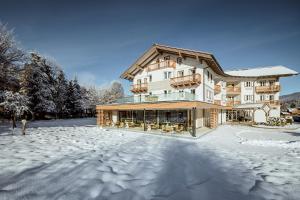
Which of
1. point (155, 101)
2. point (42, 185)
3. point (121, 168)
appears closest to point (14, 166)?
point (42, 185)

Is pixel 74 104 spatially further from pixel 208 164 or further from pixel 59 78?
pixel 208 164

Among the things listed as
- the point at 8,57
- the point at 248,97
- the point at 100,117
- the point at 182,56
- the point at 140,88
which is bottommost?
the point at 100,117

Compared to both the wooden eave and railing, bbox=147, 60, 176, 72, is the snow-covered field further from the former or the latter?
railing, bbox=147, 60, 176, 72

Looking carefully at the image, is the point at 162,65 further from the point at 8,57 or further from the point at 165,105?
the point at 8,57

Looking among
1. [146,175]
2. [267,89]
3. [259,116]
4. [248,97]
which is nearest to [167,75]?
[146,175]

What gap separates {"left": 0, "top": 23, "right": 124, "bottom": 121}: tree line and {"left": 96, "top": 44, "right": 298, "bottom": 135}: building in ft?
34.2

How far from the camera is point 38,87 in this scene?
34469 mm

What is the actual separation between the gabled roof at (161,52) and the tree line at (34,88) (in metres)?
14.0

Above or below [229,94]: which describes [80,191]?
below

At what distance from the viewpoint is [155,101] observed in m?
17.5

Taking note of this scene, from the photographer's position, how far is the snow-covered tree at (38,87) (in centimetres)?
3316

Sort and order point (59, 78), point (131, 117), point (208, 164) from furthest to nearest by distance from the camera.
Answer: point (59, 78) → point (131, 117) → point (208, 164)

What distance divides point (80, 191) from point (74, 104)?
44998 millimetres

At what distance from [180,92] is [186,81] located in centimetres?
566
